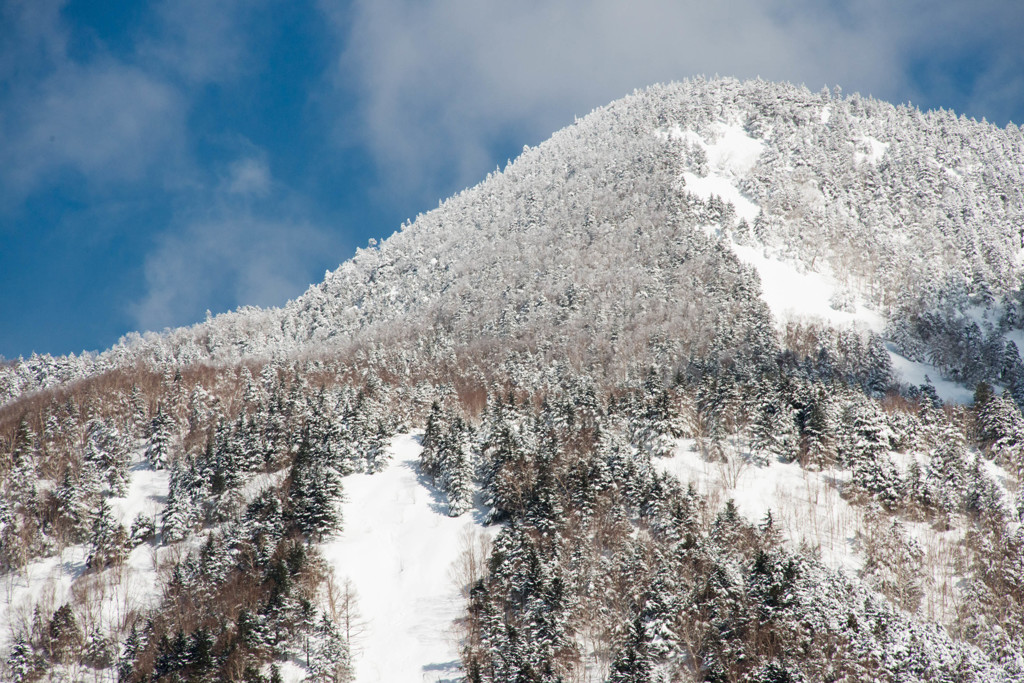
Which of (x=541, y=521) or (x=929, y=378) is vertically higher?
(x=929, y=378)

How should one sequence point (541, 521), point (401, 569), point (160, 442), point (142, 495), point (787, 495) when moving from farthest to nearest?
point (160, 442), point (142, 495), point (401, 569), point (787, 495), point (541, 521)

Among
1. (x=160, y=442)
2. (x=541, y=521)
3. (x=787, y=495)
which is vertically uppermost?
(x=160, y=442)

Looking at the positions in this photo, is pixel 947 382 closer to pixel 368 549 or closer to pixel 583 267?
pixel 583 267

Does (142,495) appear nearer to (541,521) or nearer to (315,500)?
(315,500)

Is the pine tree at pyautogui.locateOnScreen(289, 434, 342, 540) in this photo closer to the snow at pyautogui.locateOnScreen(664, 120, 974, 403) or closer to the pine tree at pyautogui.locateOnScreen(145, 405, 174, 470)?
the pine tree at pyautogui.locateOnScreen(145, 405, 174, 470)

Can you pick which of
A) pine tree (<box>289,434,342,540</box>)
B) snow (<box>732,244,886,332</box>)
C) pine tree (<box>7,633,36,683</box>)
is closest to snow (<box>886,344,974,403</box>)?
snow (<box>732,244,886,332</box>)

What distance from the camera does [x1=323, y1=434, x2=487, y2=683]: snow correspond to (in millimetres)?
54062

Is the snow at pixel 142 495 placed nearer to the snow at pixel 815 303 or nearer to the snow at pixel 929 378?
the snow at pixel 815 303

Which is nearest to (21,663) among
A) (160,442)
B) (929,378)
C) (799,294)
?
(160,442)

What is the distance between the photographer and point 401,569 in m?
66.9

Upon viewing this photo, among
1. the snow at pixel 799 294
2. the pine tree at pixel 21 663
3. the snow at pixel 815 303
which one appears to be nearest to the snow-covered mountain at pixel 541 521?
the pine tree at pixel 21 663

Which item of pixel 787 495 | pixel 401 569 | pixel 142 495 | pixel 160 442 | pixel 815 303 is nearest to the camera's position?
pixel 787 495

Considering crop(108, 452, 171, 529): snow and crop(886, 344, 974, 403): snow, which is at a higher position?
crop(886, 344, 974, 403): snow

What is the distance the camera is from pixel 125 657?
53500 millimetres
